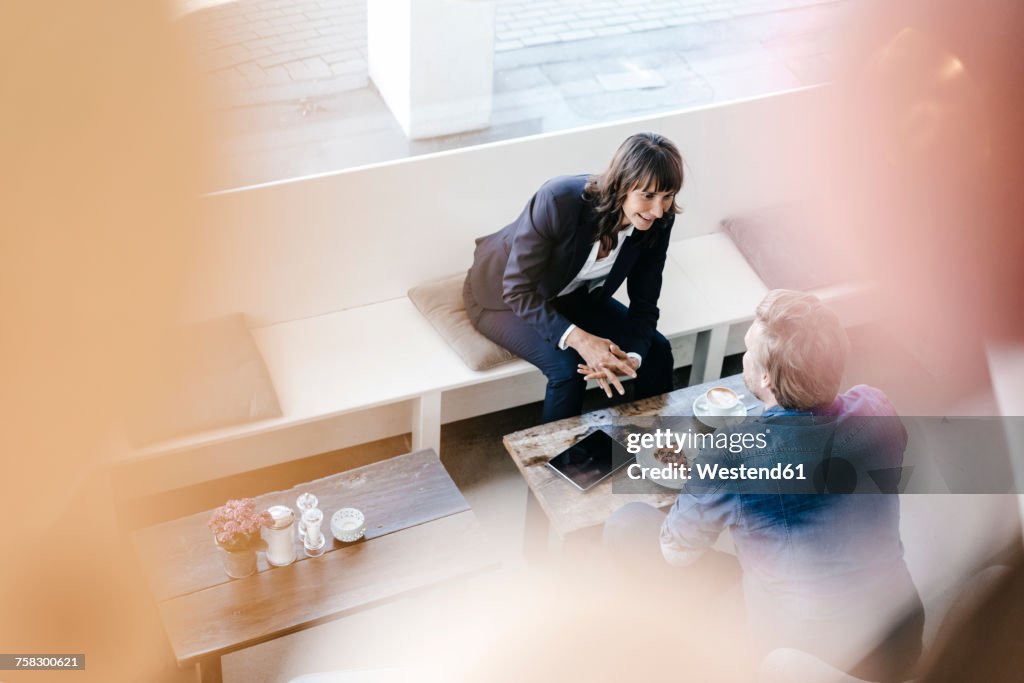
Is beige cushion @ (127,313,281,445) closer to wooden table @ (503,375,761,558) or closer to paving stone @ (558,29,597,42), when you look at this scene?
wooden table @ (503,375,761,558)

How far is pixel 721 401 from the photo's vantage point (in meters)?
1.80

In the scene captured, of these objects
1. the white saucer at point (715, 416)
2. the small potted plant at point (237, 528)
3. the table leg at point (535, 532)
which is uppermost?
the white saucer at point (715, 416)

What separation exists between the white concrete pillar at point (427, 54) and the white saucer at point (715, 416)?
2.59 ft

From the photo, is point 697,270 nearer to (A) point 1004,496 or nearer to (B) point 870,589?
(B) point 870,589

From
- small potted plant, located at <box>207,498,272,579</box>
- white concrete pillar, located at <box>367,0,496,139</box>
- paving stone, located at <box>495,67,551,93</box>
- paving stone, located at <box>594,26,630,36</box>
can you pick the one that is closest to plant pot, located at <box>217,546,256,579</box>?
small potted plant, located at <box>207,498,272,579</box>

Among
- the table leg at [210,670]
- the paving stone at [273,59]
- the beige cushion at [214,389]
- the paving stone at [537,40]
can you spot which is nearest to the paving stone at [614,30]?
the paving stone at [537,40]

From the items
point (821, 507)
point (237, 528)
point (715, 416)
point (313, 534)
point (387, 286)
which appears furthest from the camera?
point (387, 286)

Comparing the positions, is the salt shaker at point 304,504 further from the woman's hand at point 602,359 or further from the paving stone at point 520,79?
the paving stone at point 520,79

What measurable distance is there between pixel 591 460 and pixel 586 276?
1.46 feet

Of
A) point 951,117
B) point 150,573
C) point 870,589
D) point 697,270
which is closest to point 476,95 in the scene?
point 697,270

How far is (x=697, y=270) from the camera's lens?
2.27 m

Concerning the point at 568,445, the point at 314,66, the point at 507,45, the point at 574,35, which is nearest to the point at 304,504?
the point at 568,445

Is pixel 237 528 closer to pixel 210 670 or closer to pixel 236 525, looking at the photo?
pixel 236 525

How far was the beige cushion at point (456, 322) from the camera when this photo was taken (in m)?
1.97
